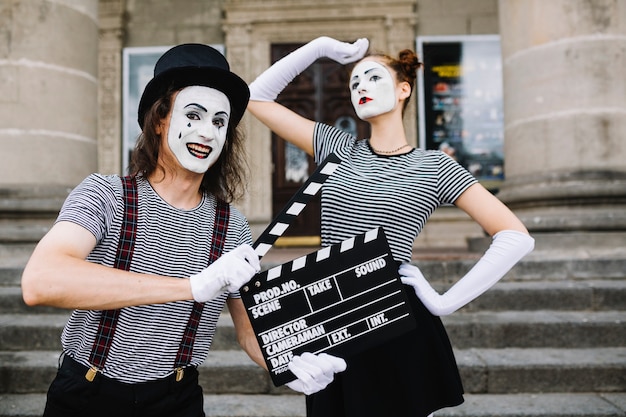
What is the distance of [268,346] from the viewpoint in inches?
73.9

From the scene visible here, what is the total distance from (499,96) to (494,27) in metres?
1.19

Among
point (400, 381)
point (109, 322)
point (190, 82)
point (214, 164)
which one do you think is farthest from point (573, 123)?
point (109, 322)

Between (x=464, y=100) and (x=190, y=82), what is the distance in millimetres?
8336

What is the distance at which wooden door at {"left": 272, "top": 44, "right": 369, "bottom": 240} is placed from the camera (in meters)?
9.91

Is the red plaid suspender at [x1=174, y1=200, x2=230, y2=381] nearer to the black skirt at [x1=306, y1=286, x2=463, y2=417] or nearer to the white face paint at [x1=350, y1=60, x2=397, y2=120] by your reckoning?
the black skirt at [x1=306, y1=286, x2=463, y2=417]

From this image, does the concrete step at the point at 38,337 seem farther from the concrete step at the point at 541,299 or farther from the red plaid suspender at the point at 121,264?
the red plaid suspender at the point at 121,264

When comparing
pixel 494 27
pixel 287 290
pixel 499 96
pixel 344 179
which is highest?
pixel 494 27

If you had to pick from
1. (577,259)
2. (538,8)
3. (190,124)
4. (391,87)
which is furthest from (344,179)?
(538,8)

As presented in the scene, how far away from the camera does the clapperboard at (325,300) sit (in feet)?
6.15

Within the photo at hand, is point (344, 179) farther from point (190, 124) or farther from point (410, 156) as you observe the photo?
point (190, 124)

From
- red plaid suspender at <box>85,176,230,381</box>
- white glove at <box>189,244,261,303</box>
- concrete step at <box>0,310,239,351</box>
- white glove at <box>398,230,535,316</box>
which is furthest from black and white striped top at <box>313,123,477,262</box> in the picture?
concrete step at <box>0,310,239,351</box>

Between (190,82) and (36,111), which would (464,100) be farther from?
(190,82)

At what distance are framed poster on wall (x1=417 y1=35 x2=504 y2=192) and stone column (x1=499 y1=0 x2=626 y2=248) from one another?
3.39 m

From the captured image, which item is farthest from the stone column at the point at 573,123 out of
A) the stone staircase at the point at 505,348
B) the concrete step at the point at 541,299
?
the concrete step at the point at 541,299
